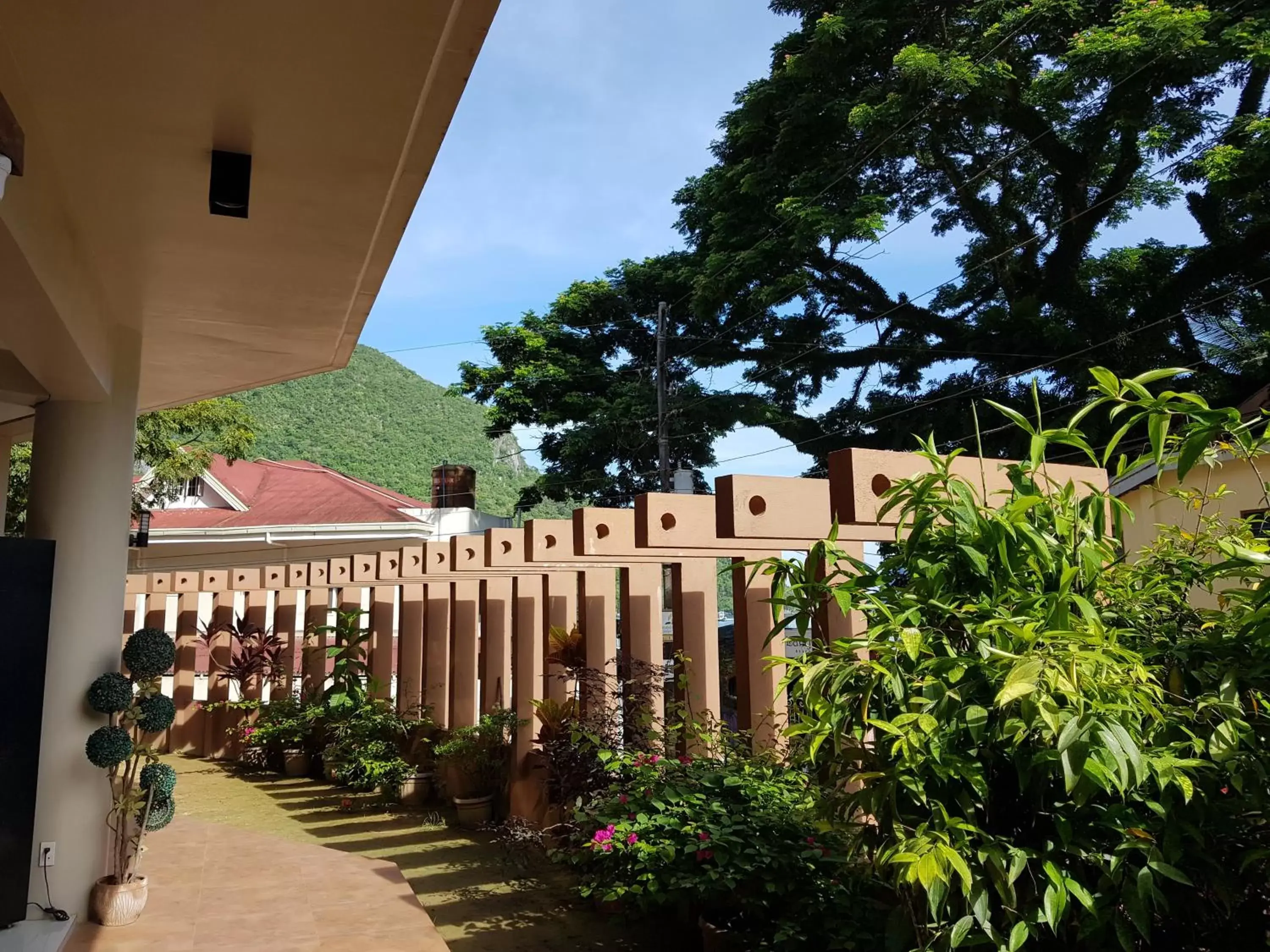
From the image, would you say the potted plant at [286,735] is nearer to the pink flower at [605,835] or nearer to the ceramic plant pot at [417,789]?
the ceramic plant pot at [417,789]

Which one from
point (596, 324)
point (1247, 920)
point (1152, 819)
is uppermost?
point (596, 324)

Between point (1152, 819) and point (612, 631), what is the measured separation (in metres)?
4.71

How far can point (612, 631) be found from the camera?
245 inches

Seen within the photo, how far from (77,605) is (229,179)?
2.50 metres

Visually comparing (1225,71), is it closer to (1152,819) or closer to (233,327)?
(233,327)

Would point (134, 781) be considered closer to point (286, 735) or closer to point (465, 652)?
point (465, 652)

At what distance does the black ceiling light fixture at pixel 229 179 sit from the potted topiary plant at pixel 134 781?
8.37ft

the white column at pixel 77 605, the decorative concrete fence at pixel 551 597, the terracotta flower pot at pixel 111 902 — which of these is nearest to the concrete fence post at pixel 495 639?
the decorative concrete fence at pixel 551 597

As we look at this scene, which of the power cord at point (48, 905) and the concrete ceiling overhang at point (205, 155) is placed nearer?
the concrete ceiling overhang at point (205, 155)

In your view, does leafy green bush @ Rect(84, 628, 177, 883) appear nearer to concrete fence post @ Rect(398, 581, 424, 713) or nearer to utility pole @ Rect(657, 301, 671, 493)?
concrete fence post @ Rect(398, 581, 424, 713)

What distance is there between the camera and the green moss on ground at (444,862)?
14.7 ft

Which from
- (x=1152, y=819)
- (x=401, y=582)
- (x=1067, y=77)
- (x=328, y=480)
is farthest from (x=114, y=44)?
(x=328, y=480)

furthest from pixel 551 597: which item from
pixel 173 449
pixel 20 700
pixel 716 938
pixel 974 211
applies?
pixel 974 211

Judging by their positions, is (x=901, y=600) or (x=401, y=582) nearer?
(x=901, y=600)
